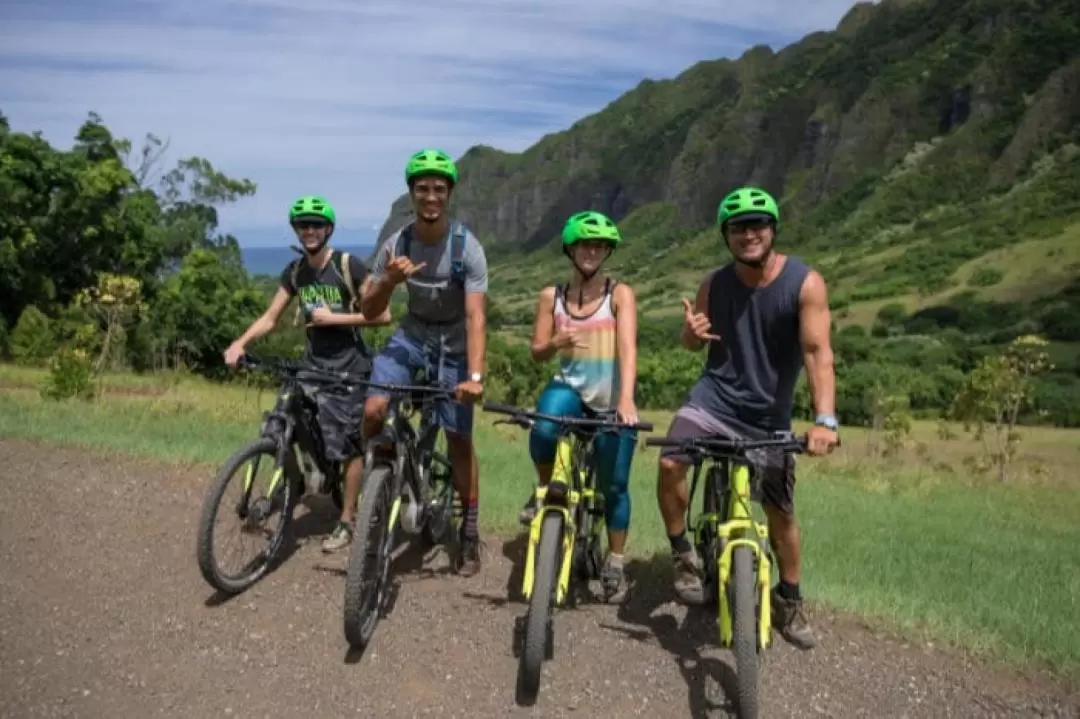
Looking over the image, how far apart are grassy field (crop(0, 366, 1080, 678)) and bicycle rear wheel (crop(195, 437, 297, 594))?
5.67 feet

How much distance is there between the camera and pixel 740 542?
4.37 m

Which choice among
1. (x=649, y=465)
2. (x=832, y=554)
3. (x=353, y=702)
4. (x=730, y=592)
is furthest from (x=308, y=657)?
(x=649, y=465)

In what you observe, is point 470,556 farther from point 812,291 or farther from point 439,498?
point 812,291

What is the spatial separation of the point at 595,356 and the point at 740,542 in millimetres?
1476

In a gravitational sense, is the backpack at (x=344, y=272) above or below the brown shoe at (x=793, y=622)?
above

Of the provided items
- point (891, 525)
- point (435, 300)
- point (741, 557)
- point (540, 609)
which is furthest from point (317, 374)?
point (891, 525)

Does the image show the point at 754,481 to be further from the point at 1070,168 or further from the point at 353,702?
the point at 1070,168

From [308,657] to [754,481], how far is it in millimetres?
2447

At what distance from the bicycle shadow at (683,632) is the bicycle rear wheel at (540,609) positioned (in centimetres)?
77

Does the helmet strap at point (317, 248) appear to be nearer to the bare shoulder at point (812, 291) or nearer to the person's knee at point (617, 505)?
the person's knee at point (617, 505)

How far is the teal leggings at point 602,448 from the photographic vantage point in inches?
211

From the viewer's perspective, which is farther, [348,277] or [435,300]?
[348,277]

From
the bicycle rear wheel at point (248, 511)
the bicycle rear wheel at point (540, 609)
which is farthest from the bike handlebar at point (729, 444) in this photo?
the bicycle rear wheel at point (248, 511)

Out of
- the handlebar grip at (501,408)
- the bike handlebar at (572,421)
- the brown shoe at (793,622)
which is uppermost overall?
the handlebar grip at (501,408)
